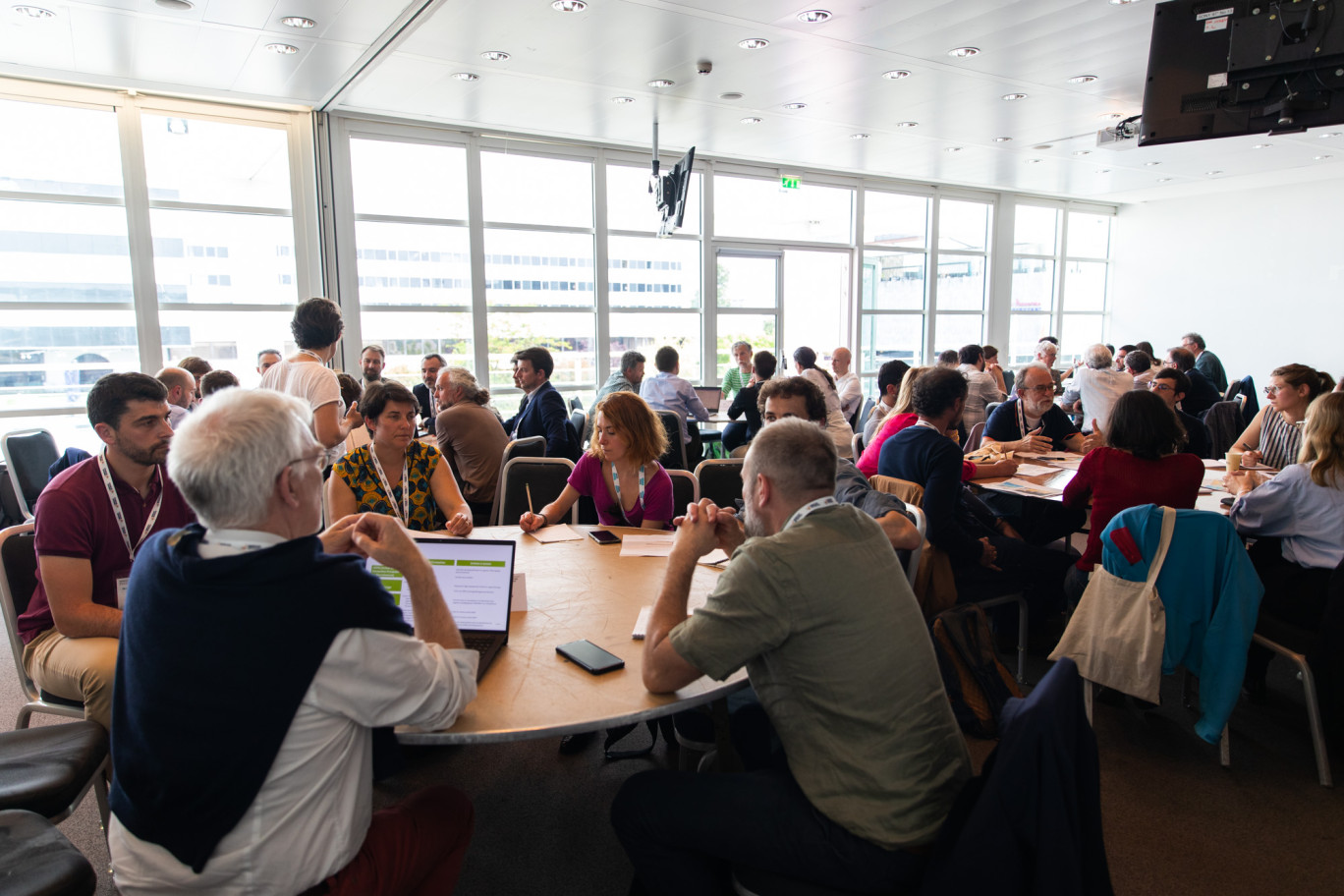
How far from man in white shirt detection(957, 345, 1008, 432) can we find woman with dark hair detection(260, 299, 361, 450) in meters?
4.84

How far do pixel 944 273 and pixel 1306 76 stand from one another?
8.36 metres

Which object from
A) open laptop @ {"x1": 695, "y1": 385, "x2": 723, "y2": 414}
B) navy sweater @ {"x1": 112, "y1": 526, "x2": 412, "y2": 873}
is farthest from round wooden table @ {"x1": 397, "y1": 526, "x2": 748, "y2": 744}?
open laptop @ {"x1": 695, "y1": 385, "x2": 723, "y2": 414}

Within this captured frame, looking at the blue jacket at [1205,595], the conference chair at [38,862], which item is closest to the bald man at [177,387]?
the conference chair at [38,862]

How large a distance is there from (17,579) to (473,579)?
1.50 meters

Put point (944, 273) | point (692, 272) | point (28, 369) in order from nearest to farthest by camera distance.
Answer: point (28, 369)
point (692, 272)
point (944, 273)

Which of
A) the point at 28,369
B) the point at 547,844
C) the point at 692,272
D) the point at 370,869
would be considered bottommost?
the point at 547,844

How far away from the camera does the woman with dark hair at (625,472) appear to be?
313 cm

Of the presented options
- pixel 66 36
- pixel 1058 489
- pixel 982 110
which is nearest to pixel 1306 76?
pixel 1058 489

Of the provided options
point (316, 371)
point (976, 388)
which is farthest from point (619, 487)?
point (976, 388)

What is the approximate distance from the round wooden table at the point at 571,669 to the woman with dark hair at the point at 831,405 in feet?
9.82

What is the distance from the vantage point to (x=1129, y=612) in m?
2.68

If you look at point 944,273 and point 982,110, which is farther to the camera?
point 944,273

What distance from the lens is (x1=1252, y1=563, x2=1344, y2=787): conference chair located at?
262 centimetres

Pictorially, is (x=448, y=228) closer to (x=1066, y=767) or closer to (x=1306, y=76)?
(x=1306, y=76)
